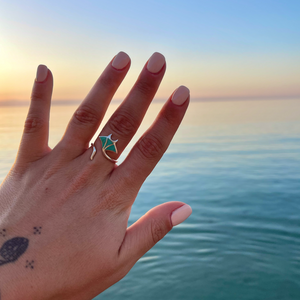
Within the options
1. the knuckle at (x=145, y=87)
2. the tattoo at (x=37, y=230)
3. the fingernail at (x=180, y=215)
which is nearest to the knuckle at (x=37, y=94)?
the knuckle at (x=145, y=87)

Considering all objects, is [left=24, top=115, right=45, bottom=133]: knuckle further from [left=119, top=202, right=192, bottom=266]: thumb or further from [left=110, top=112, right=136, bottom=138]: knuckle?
[left=119, top=202, right=192, bottom=266]: thumb

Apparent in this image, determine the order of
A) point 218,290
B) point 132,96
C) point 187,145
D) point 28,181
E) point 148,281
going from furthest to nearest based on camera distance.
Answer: point 187,145 < point 148,281 < point 218,290 < point 132,96 < point 28,181

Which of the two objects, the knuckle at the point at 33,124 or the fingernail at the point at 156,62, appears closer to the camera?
the fingernail at the point at 156,62

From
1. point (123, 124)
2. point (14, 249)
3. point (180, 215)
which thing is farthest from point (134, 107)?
point (14, 249)

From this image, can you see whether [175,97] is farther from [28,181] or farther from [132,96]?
[28,181]

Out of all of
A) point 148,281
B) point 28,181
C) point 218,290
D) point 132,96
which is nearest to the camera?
point 28,181

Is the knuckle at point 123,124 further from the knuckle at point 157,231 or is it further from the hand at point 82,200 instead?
the knuckle at point 157,231

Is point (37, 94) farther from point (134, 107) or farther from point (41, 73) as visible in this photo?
point (134, 107)

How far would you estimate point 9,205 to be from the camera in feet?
6.15

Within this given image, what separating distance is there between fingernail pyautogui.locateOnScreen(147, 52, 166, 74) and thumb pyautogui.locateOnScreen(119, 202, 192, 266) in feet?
2.97

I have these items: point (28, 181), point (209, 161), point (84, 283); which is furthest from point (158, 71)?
point (209, 161)

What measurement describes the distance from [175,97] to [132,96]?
35cm

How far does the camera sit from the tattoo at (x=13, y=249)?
66.2 inches

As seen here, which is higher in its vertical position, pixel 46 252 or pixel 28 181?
pixel 28 181
